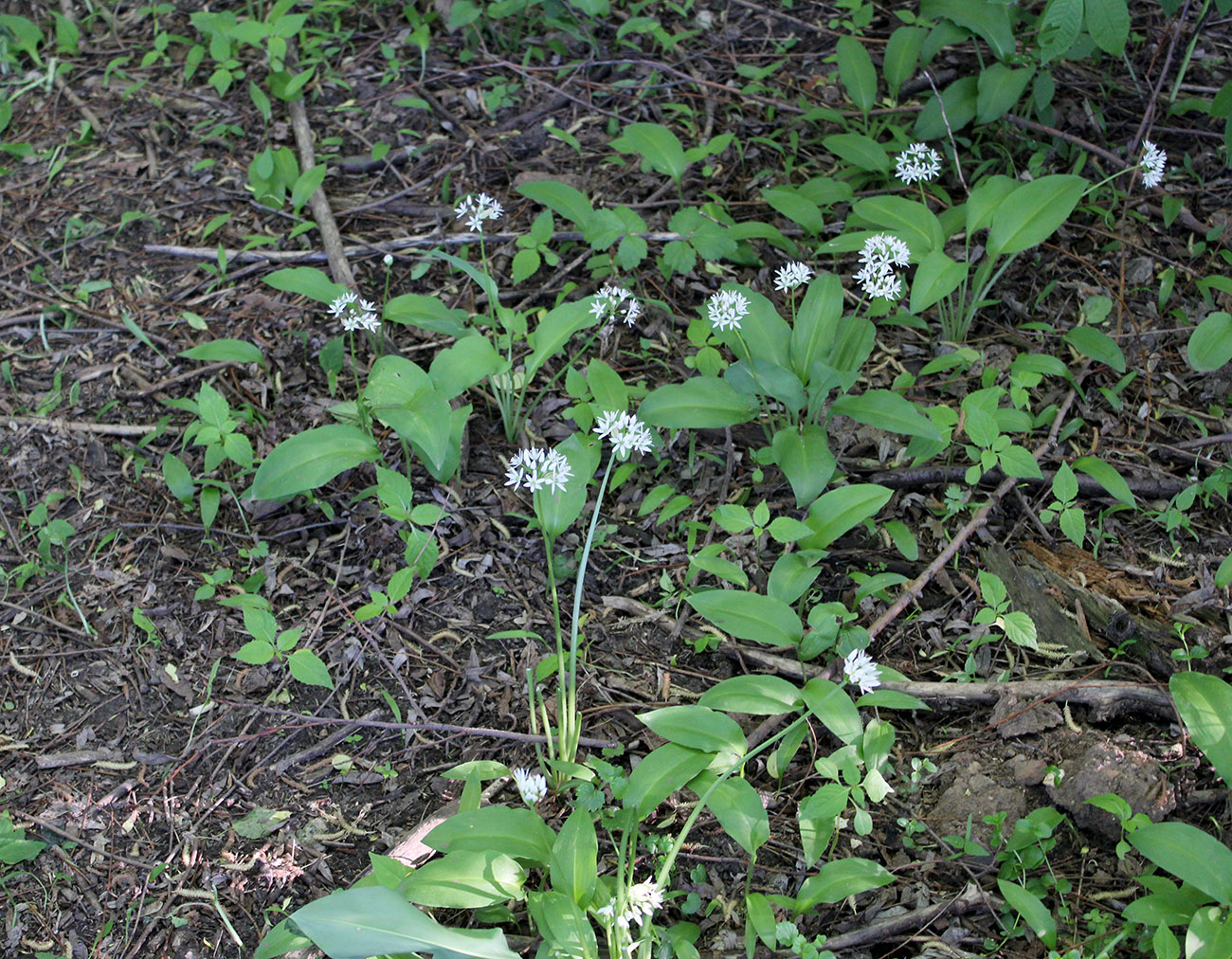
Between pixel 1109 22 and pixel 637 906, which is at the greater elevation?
pixel 1109 22

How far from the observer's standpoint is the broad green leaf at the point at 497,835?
1797 millimetres

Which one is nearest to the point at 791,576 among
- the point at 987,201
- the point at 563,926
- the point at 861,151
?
the point at 563,926

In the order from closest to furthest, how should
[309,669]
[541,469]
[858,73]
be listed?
[541,469], [309,669], [858,73]

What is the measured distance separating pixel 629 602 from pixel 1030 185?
170 cm

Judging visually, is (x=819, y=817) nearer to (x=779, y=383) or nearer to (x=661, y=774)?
A: (x=661, y=774)

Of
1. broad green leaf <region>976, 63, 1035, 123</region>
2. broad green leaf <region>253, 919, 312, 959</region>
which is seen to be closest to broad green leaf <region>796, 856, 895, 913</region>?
broad green leaf <region>253, 919, 312, 959</region>

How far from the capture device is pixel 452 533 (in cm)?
262

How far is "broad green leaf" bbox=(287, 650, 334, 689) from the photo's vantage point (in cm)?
222

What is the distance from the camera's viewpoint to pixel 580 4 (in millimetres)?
3672

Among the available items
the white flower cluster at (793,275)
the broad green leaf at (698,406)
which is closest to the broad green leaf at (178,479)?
the broad green leaf at (698,406)

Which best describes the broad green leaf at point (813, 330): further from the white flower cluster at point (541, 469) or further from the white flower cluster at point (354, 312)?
the white flower cluster at point (354, 312)

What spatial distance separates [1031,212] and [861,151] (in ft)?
2.30

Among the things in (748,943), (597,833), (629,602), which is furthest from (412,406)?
(748,943)

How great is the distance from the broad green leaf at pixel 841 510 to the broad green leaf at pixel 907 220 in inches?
33.7
